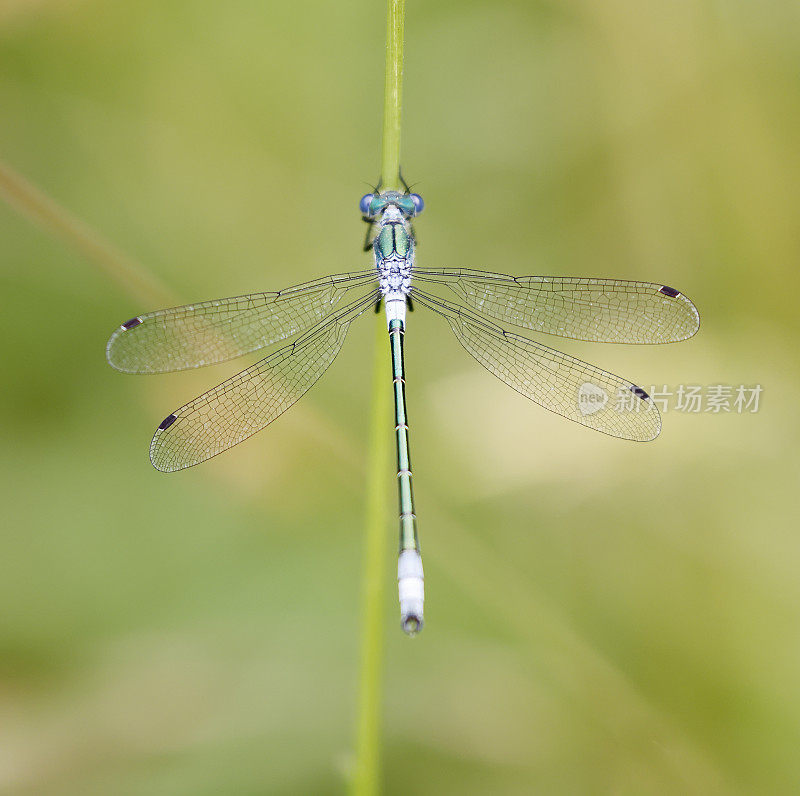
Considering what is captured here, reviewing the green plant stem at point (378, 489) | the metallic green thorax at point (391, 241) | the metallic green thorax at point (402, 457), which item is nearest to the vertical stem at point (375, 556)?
the green plant stem at point (378, 489)

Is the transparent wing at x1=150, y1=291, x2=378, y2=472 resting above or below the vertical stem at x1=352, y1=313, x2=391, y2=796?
above

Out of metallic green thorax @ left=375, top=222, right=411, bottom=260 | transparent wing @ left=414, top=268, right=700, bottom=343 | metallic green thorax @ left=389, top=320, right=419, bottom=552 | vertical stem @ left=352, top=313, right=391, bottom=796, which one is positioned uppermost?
metallic green thorax @ left=375, top=222, right=411, bottom=260

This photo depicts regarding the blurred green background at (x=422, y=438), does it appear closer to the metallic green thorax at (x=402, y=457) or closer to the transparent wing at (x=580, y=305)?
the metallic green thorax at (x=402, y=457)

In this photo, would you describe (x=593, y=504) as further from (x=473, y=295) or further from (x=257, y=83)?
(x=257, y=83)

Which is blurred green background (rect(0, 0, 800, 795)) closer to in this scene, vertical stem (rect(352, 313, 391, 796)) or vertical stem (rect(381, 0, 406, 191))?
vertical stem (rect(352, 313, 391, 796))

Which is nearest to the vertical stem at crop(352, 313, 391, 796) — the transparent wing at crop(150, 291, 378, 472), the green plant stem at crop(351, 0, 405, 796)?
the green plant stem at crop(351, 0, 405, 796)

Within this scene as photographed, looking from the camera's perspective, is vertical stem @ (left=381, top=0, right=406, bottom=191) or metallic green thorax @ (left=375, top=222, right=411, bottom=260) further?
metallic green thorax @ (left=375, top=222, right=411, bottom=260)

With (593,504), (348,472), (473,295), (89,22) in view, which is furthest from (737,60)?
(89,22)
